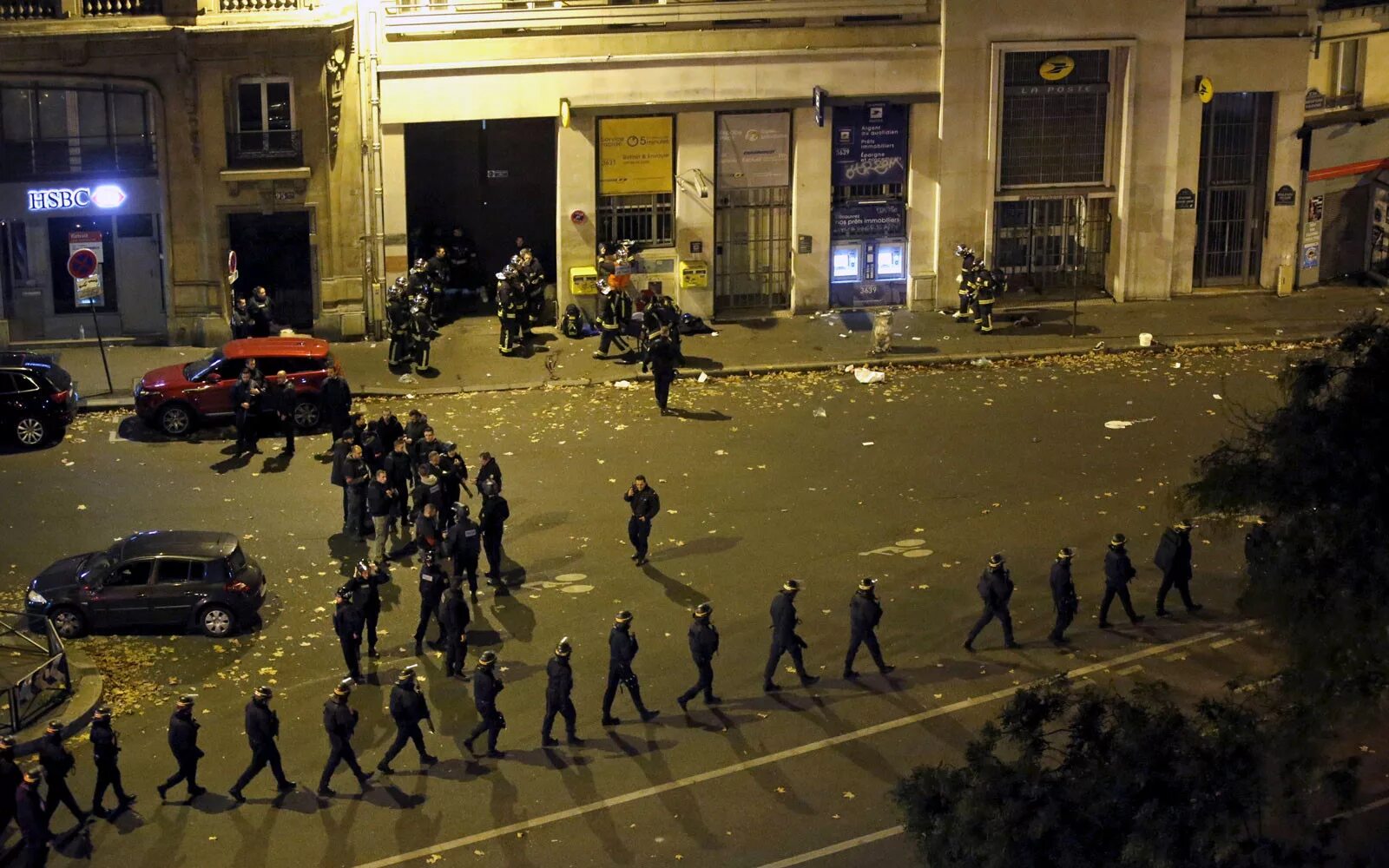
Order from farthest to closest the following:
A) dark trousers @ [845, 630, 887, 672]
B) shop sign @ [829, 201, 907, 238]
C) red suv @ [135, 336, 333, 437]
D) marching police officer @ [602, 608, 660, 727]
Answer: shop sign @ [829, 201, 907, 238] < red suv @ [135, 336, 333, 437] < dark trousers @ [845, 630, 887, 672] < marching police officer @ [602, 608, 660, 727]

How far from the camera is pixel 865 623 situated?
18922 millimetres

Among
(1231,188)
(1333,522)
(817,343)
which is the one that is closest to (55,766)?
(1333,522)

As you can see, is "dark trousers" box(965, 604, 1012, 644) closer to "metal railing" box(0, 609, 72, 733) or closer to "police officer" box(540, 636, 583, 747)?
"police officer" box(540, 636, 583, 747)

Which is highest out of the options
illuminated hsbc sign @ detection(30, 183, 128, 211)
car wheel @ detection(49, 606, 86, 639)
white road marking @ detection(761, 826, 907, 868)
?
illuminated hsbc sign @ detection(30, 183, 128, 211)

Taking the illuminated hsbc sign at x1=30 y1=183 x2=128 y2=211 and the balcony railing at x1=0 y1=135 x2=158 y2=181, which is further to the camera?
the balcony railing at x1=0 y1=135 x2=158 y2=181

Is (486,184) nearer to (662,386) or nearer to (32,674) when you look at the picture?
(662,386)

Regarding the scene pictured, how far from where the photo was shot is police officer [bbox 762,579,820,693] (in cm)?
1872

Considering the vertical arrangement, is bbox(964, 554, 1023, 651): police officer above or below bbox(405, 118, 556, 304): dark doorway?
below

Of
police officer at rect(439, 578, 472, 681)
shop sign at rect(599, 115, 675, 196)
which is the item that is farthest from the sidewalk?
police officer at rect(439, 578, 472, 681)

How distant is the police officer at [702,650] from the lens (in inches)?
720

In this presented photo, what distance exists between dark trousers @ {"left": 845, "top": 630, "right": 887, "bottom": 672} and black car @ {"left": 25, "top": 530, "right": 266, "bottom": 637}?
280 inches

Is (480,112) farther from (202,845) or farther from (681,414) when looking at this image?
(202,845)

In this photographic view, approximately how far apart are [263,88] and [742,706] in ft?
62.6

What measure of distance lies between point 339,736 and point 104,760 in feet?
7.03
